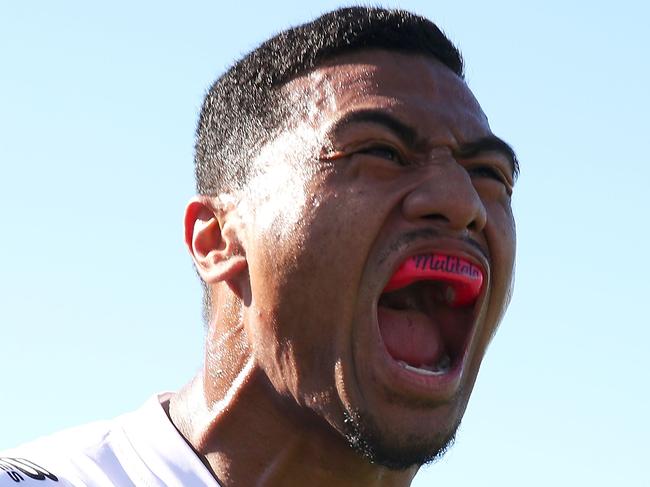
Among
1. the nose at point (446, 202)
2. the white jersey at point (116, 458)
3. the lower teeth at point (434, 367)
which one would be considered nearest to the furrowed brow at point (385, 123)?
the nose at point (446, 202)

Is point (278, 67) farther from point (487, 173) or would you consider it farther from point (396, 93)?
point (487, 173)

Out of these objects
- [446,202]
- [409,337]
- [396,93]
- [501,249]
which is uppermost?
[396,93]

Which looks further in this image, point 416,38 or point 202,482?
point 416,38

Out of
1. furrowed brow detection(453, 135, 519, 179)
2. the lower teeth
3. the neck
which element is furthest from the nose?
the neck

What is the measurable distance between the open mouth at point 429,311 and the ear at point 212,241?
72 centimetres

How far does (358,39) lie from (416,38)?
0.29 meters

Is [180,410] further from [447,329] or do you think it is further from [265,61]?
[265,61]

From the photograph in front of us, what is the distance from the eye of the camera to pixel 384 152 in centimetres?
642

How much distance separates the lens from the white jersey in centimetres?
626

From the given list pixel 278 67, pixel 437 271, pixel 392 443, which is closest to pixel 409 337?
pixel 437 271

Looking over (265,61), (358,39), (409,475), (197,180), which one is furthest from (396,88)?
(409,475)

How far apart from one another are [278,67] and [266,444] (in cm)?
179

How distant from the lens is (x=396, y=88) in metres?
6.60

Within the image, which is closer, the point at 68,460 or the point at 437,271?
the point at 437,271
